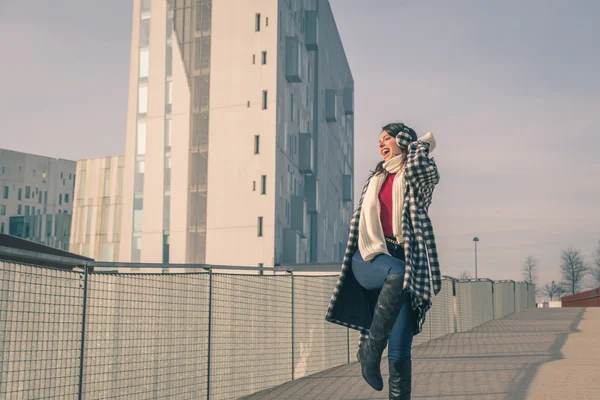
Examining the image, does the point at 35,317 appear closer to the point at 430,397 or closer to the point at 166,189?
the point at 430,397

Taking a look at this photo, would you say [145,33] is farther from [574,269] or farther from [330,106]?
[574,269]

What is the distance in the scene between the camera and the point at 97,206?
88875mm

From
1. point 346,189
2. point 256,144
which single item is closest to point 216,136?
point 256,144

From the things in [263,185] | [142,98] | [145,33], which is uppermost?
[145,33]

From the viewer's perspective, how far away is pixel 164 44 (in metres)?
49.6

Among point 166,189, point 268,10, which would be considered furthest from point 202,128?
point 268,10

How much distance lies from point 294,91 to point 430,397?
44273 millimetres

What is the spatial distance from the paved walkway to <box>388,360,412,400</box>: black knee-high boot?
8.28 feet

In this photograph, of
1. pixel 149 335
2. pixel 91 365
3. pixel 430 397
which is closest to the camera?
A: pixel 91 365

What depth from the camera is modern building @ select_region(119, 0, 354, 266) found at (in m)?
45.3

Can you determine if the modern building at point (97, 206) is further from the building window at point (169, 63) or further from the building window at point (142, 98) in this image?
the building window at point (169, 63)

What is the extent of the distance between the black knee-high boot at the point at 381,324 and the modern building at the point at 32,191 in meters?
97.4

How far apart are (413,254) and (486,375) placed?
4785 millimetres

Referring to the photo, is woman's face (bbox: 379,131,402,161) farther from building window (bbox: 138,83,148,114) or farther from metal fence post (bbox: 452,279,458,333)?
building window (bbox: 138,83,148,114)
